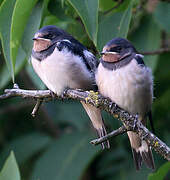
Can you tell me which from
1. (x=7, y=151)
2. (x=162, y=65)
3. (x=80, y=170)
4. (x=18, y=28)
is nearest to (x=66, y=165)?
(x=80, y=170)

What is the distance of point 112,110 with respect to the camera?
2.40m

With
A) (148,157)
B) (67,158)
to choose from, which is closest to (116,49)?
(148,157)

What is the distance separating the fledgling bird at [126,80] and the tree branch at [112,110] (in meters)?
0.17

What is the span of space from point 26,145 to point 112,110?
2006 millimetres

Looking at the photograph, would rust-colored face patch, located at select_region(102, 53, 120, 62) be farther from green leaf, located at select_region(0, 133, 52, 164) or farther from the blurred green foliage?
green leaf, located at select_region(0, 133, 52, 164)

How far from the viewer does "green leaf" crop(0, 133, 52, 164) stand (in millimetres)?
4258

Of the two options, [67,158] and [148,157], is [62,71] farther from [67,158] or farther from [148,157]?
[67,158]

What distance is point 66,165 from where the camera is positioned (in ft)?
12.7

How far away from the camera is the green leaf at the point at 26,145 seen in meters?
4.26

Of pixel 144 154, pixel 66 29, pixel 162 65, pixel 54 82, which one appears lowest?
pixel 144 154

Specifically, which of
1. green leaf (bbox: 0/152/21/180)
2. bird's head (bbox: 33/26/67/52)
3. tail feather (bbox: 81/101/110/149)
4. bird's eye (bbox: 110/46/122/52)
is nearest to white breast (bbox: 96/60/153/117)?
bird's eye (bbox: 110/46/122/52)

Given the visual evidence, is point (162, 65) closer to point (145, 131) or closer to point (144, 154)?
point (144, 154)

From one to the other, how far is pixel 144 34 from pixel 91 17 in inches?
54.0

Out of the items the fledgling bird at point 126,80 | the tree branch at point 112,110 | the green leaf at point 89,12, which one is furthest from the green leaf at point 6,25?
the fledgling bird at point 126,80
